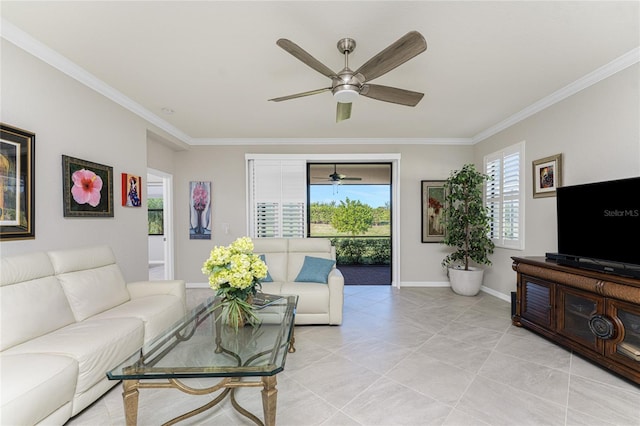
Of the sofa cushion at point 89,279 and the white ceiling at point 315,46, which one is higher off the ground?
the white ceiling at point 315,46

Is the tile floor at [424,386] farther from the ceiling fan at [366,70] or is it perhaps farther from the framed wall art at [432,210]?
the ceiling fan at [366,70]

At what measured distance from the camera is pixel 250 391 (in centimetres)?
204

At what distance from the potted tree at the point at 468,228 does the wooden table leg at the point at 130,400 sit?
4350mm

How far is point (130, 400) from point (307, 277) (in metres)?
2.22

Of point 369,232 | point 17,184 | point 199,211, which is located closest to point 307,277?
point 199,211

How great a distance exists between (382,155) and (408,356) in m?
3.38

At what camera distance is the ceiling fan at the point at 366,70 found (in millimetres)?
1719

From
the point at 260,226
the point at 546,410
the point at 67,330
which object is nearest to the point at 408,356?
the point at 546,410

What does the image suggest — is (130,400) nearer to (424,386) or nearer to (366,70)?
(424,386)

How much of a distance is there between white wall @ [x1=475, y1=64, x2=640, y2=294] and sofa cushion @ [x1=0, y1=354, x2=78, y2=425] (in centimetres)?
416

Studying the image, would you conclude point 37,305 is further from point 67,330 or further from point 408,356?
point 408,356

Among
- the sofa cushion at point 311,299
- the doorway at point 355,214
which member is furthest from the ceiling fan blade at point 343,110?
the doorway at point 355,214

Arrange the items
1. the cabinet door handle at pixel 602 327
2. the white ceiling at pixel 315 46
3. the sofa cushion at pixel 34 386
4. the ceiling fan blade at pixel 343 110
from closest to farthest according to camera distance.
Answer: the sofa cushion at pixel 34 386, the white ceiling at pixel 315 46, the cabinet door handle at pixel 602 327, the ceiling fan blade at pixel 343 110

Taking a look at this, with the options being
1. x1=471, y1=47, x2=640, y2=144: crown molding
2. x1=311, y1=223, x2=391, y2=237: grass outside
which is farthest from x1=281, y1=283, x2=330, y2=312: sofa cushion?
x1=311, y1=223, x2=391, y2=237: grass outside
